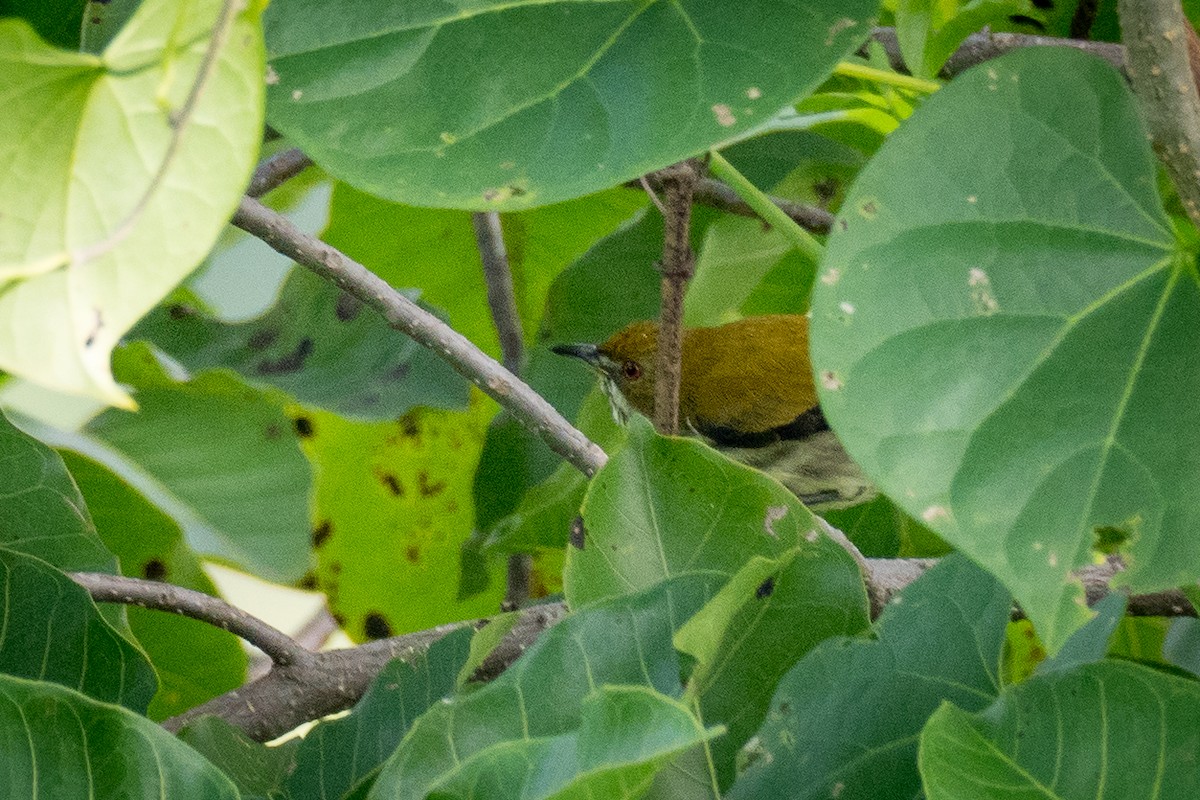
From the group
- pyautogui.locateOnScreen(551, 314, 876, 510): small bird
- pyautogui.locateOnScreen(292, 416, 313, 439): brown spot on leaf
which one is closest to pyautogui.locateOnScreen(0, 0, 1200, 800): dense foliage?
pyautogui.locateOnScreen(292, 416, 313, 439): brown spot on leaf

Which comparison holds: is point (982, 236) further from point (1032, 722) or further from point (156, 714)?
point (156, 714)

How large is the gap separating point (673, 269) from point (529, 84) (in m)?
0.39

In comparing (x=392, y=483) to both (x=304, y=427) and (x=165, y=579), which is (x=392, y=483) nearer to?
(x=304, y=427)

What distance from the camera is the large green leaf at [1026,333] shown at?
1.95 feet

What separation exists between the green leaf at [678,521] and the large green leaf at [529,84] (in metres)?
0.17

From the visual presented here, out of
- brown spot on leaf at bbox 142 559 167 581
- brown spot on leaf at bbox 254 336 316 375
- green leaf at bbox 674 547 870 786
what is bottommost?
brown spot on leaf at bbox 142 559 167 581

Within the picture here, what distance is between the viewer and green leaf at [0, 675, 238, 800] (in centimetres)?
62

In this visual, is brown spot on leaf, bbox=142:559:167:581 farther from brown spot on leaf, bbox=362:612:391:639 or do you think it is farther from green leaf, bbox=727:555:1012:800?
green leaf, bbox=727:555:1012:800

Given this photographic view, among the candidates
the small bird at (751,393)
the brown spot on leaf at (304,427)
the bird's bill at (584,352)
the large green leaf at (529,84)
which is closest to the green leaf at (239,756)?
the large green leaf at (529,84)

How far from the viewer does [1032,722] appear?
626mm

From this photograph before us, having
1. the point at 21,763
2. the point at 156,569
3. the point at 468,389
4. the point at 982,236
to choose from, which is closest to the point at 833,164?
the point at 468,389

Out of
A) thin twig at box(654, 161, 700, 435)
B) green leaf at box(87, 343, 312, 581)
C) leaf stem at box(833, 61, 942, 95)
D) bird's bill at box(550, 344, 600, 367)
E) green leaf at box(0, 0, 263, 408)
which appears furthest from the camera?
bird's bill at box(550, 344, 600, 367)

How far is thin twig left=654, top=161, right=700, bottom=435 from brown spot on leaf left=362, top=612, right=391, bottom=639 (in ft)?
2.62

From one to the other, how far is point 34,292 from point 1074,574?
47 centimetres
